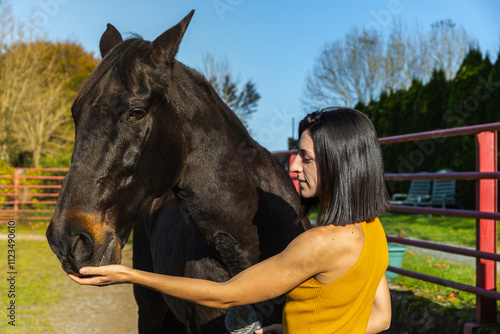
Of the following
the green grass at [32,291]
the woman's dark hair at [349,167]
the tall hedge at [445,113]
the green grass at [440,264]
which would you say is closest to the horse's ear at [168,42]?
the woman's dark hair at [349,167]

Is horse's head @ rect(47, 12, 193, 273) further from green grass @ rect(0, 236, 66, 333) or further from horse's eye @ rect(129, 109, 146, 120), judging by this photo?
green grass @ rect(0, 236, 66, 333)

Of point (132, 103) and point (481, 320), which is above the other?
point (132, 103)

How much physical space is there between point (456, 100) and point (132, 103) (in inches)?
466

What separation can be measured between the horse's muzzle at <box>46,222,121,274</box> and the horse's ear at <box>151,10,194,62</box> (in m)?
0.84

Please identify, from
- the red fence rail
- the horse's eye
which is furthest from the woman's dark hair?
the red fence rail

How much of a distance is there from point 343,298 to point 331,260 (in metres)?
0.13

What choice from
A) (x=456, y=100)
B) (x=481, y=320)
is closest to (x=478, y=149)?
(x=481, y=320)

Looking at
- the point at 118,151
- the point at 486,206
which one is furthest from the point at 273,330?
the point at 486,206

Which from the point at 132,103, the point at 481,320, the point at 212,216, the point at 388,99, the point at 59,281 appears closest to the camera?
the point at 132,103

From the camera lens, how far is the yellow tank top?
52.1 inches

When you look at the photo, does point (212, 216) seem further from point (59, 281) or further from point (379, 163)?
point (59, 281)

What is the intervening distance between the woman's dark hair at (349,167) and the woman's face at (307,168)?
3cm

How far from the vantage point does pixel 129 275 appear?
4.52 ft

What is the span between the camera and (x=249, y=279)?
135 centimetres
